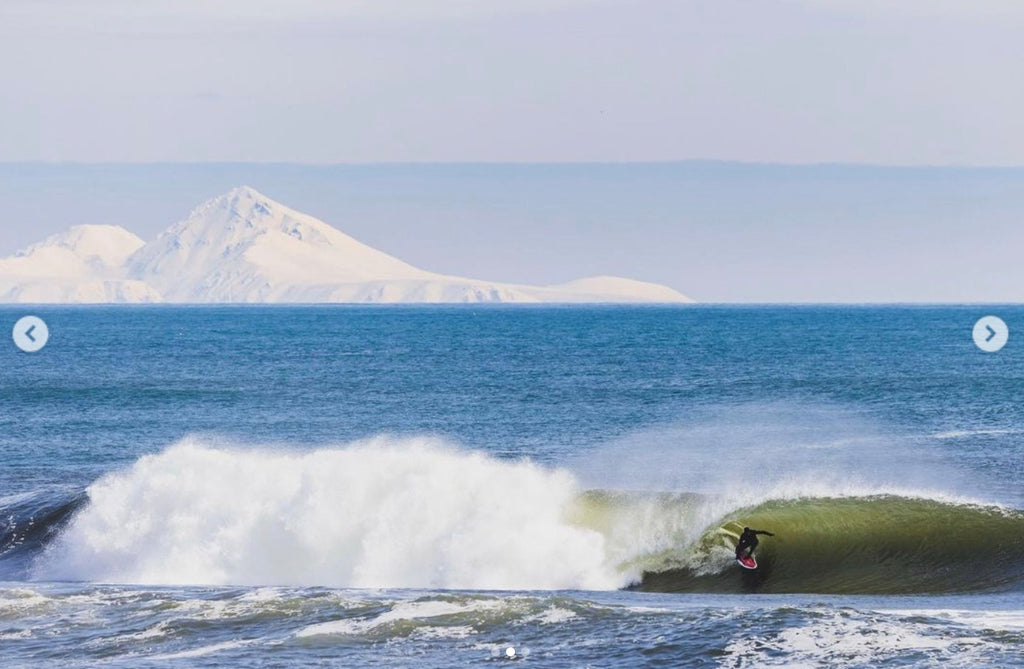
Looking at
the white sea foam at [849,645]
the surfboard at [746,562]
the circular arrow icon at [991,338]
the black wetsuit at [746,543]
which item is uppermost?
the circular arrow icon at [991,338]

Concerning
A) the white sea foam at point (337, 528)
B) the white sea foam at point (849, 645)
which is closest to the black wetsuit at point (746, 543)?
the white sea foam at point (337, 528)

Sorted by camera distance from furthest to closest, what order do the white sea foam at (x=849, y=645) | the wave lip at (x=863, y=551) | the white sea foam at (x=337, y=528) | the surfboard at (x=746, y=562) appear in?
1. the white sea foam at (x=337, y=528)
2. the surfboard at (x=746, y=562)
3. the wave lip at (x=863, y=551)
4. the white sea foam at (x=849, y=645)

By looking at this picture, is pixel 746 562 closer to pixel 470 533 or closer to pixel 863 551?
pixel 863 551

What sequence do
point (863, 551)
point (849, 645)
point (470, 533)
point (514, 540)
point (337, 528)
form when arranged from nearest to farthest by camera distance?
point (849, 645)
point (514, 540)
point (863, 551)
point (470, 533)
point (337, 528)

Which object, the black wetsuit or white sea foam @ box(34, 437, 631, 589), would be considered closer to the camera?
the black wetsuit

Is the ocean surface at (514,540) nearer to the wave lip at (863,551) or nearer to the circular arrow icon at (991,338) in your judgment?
the wave lip at (863,551)

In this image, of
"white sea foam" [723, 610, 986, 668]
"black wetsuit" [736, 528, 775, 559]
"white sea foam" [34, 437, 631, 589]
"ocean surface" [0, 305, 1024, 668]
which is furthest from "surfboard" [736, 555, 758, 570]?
"white sea foam" [723, 610, 986, 668]

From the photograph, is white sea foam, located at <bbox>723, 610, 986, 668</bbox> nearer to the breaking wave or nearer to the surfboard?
the breaking wave

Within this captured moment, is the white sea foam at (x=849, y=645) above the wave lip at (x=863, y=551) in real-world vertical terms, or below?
below

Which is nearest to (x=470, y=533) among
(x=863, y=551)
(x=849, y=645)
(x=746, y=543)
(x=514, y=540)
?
(x=514, y=540)

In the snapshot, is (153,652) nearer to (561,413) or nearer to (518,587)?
(518,587)

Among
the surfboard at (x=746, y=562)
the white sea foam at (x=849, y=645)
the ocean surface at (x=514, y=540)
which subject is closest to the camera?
the white sea foam at (x=849, y=645)

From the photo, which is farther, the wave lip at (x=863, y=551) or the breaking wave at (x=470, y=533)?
the breaking wave at (x=470, y=533)

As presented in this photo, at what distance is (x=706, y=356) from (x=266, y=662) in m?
96.9
